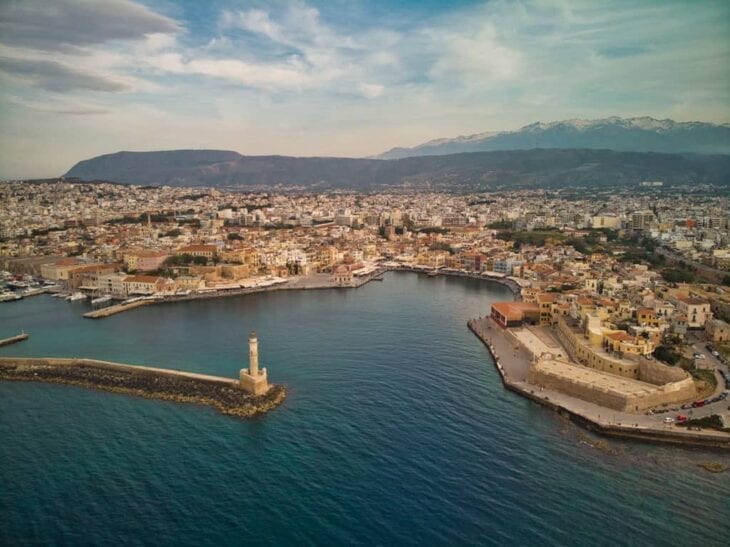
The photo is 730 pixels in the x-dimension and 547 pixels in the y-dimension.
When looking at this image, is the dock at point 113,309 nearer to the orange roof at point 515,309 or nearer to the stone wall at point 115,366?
the stone wall at point 115,366

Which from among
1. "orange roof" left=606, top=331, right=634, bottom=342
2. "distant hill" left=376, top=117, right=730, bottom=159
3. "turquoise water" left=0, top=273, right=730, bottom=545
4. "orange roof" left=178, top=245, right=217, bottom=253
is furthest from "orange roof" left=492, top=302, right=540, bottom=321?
"distant hill" left=376, top=117, right=730, bottom=159

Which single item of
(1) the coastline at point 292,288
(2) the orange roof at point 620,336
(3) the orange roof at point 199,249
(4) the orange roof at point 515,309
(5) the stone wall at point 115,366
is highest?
(3) the orange roof at point 199,249

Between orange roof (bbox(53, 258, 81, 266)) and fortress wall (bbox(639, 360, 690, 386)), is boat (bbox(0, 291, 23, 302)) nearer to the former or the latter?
orange roof (bbox(53, 258, 81, 266))

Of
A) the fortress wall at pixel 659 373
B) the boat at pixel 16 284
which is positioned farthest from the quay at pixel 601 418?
the boat at pixel 16 284

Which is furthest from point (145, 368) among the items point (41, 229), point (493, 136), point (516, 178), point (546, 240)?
point (493, 136)

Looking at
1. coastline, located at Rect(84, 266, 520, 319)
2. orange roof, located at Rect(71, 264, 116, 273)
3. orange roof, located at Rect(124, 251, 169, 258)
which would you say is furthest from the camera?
orange roof, located at Rect(124, 251, 169, 258)

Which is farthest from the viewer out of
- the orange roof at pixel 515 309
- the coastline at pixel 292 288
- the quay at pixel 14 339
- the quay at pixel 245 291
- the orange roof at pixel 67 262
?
the orange roof at pixel 67 262
